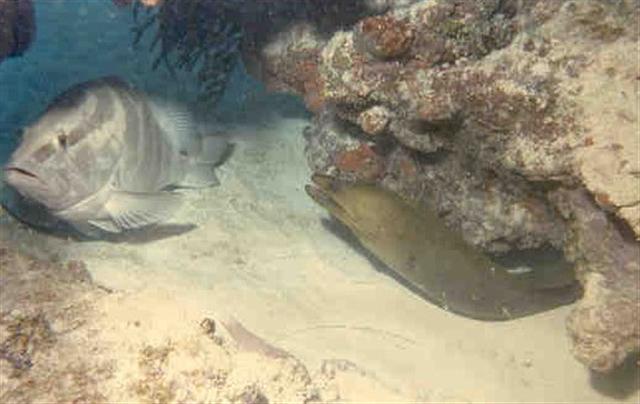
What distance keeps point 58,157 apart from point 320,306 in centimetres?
195

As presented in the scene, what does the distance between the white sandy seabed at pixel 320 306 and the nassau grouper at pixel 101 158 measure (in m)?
0.34

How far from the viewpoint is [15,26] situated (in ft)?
16.7

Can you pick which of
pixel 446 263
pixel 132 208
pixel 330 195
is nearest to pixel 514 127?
pixel 446 263

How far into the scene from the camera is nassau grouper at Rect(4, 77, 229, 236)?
409 centimetres

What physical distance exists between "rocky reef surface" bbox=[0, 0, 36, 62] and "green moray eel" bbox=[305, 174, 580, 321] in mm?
2758

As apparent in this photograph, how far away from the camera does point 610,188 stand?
3.48m

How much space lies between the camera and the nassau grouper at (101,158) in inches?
161

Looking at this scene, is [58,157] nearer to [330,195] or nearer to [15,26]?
[15,26]

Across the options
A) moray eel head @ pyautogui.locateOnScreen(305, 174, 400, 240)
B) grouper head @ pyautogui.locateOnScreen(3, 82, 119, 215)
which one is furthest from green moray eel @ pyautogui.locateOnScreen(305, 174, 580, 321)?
grouper head @ pyautogui.locateOnScreen(3, 82, 119, 215)

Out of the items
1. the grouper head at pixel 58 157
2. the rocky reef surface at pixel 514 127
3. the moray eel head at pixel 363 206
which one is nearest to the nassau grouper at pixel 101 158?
the grouper head at pixel 58 157

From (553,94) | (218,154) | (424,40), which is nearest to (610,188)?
(553,94)

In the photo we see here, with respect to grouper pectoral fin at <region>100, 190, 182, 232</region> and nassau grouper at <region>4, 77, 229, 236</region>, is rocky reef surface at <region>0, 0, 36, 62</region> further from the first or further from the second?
grouper pectoral fin at <region>100, 190, 182, 232</region>

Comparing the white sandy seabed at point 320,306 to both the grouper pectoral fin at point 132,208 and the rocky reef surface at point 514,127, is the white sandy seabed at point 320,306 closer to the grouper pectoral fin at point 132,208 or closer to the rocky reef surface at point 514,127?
the grouper pectoral fin at point 132,208

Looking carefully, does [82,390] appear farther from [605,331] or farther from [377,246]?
[605,331]
